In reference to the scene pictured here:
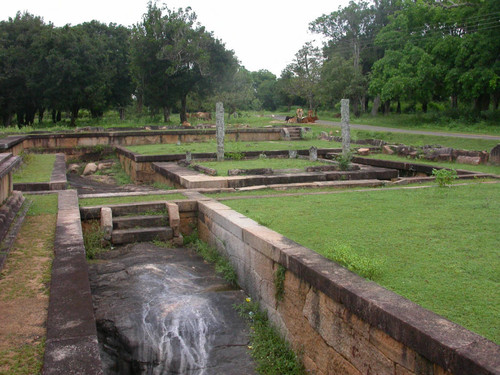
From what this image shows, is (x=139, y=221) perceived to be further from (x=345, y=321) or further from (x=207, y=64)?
(x=207, y=64)

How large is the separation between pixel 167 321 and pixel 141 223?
303 cm

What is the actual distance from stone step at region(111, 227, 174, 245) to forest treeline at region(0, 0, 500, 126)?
770 inches

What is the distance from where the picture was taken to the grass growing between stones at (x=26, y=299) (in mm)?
3057

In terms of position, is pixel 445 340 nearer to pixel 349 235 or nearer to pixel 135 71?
pixel 349 235

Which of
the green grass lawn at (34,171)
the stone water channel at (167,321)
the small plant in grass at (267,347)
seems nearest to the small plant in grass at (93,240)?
the stone water channel at (167,321)

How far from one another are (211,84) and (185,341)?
99.1ft

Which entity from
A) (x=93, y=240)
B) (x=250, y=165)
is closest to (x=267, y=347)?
(x=93, y=240)

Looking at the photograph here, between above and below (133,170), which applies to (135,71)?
above

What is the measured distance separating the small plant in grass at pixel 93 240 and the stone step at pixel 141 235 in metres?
0.21

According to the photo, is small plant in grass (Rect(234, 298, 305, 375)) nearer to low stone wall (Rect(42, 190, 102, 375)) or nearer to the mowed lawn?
the mowed lawn

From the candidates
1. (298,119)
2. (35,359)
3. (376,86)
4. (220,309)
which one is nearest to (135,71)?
(298,119)

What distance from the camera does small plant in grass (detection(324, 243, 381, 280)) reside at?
4215 millimetres

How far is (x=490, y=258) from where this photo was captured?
4652mm

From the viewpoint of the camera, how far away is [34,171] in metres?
12.2
